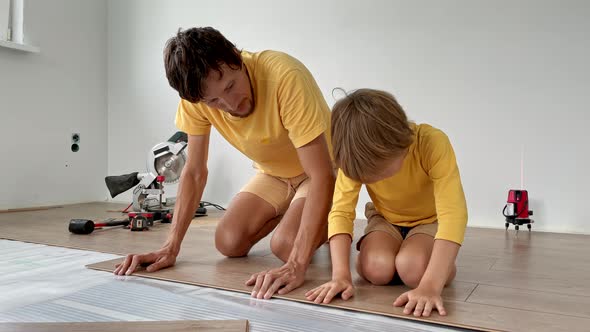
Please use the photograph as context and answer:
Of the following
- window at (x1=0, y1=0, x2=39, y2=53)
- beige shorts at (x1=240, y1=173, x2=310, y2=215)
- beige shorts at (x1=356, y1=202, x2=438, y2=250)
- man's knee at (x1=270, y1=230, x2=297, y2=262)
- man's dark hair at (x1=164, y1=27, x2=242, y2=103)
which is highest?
window at (x1=0, y1=0, x2=39, y2=53)

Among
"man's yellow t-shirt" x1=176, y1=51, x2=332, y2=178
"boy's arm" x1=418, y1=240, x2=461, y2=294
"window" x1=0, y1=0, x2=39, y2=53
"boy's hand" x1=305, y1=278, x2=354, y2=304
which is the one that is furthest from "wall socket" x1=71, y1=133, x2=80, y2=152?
"boy's arm" x1=418, y1=240, x2=461, y2=294

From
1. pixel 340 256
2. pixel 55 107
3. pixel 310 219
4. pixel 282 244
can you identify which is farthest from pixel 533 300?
pixel 55 107

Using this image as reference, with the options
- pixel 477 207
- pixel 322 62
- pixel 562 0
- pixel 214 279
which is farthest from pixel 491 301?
pixel 322 62

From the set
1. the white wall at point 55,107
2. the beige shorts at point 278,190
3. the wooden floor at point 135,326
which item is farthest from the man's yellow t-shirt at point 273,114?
the white wall at point 55,107

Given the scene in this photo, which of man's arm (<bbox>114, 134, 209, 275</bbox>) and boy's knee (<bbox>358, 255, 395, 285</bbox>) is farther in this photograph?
man's arm (<bbox>114, 134, 209, 275</bbox>)

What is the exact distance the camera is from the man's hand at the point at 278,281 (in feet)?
4.67

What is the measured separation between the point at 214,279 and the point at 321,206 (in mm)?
430

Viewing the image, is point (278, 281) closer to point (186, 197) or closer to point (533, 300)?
point (186, 197)

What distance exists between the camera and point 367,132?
47.9 inches

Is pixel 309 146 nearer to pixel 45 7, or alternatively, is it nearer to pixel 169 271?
pixel 169 271

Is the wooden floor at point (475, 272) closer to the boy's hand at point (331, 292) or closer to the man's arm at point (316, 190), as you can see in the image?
the boy's hand at point (331, 292)

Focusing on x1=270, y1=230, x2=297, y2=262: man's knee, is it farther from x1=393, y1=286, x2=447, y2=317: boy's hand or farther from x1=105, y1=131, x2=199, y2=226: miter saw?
x1=105, y1=131, x2=199, y2=226: miter saw

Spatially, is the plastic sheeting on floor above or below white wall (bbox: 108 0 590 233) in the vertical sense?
below

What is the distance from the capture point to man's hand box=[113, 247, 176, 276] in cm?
168
